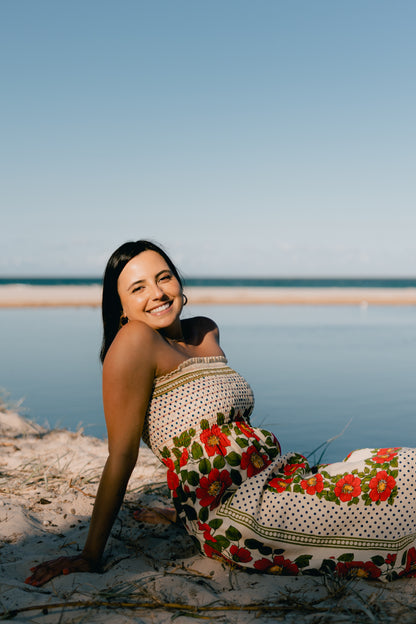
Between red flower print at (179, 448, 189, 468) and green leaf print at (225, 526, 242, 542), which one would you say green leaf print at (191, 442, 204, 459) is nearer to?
red flower print at (179, 448, 189, 468)

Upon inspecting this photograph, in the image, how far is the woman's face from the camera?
8.20 ft

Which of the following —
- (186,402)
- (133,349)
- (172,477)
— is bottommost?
(172,477)

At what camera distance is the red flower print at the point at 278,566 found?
221cm

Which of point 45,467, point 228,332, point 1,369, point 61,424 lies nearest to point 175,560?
point 45,467

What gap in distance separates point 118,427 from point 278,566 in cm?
84

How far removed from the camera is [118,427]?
2.22 metres

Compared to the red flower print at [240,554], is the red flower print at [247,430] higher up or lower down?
higher up

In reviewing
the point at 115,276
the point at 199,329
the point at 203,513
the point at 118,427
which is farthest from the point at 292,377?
the point at 118,427

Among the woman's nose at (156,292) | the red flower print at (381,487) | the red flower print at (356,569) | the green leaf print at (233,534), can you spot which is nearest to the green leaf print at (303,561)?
the red flower print at (356,569)

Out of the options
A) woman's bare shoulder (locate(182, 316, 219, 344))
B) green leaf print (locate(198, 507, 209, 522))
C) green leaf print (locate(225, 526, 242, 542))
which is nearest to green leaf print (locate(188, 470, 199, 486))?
green leaf print (locate(198, 507, 209, 522))

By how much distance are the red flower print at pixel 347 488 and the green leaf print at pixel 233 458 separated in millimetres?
384

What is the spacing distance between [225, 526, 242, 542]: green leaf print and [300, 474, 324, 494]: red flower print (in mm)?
311

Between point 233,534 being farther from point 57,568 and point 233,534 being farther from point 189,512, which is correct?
point 57,568

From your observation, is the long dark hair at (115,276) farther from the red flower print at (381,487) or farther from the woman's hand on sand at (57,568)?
the red flower print at (381,487)
